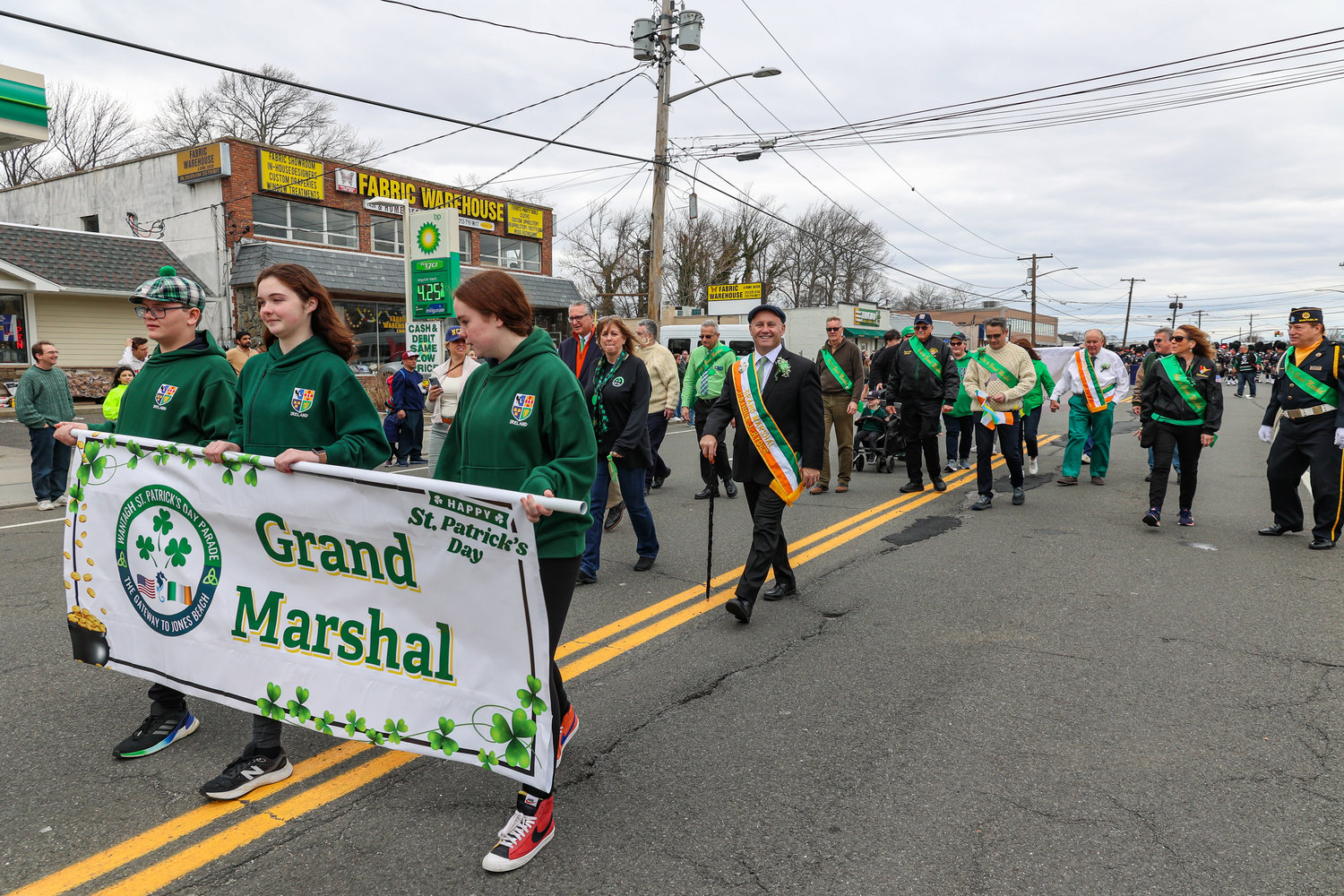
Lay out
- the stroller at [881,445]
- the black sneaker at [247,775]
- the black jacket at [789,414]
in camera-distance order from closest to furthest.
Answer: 1. the black sneaker at [247,775]
2. the black jacket at [789,414]
3. the stroller at [881,445]

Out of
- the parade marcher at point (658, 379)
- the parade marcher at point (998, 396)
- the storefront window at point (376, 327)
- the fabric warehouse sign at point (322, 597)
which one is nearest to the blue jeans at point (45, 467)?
the parade marcher at point (658, 379)

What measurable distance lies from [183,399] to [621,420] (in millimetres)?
3429

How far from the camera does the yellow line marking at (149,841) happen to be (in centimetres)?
265

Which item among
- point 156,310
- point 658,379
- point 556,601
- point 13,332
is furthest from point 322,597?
point 13,332

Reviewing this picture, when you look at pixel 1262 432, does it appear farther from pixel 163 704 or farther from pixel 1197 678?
pixel 163 704

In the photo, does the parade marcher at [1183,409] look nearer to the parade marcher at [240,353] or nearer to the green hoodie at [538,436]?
the green hoodie at [538,436]

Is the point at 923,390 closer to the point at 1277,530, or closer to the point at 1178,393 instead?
the point at 1178,393

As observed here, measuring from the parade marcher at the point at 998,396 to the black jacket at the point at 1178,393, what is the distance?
1.16m

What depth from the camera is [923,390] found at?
9.74 m

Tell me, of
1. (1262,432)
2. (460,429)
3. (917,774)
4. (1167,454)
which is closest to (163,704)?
(460,429)

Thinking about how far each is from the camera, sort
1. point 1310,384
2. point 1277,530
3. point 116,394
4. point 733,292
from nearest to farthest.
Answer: point 1310,384 < point 1277,530 < point 116,394 < point 733,292

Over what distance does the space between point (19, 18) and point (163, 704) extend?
8411 mm

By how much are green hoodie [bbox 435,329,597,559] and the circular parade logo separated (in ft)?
3.67

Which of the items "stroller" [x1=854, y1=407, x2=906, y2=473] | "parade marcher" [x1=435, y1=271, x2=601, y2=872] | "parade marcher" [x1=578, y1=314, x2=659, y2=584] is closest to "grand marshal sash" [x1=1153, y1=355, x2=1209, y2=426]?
A: "stroller" [x1=854, y1=407, x2=906, y2=473]
